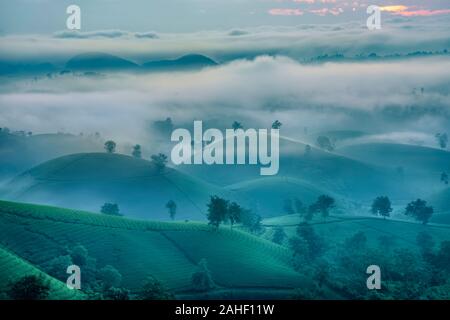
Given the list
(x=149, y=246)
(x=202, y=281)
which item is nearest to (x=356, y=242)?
(x=149, y=246)

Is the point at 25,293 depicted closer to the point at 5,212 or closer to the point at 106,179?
the point at 5,212

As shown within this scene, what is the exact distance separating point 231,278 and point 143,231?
22.8 meters

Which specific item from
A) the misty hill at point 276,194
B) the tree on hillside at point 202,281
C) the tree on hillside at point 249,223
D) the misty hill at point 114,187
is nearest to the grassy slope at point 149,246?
the tree on hillside at point 202,281

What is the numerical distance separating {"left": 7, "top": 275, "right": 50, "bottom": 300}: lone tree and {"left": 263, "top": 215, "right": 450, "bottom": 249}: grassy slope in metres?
74.2

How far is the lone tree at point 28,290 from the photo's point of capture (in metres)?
58.7

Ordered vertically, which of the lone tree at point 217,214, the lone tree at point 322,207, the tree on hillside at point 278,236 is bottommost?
the tree on hillside at point 278,236

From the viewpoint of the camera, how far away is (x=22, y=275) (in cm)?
6856

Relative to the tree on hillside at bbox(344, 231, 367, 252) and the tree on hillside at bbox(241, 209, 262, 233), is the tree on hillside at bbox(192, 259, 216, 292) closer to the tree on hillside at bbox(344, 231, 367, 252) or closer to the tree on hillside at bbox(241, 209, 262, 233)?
the tree on hillside at bbox(344, 231, 367, 252)

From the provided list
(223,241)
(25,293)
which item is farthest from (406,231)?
(25,293)

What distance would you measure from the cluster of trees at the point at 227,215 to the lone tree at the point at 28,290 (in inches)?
2128

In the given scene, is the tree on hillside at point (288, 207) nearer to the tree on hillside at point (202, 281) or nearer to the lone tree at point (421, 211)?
the lone tree at point (421, 211)

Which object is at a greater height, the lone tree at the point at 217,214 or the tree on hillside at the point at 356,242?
the lone tree at the point at 217,214
